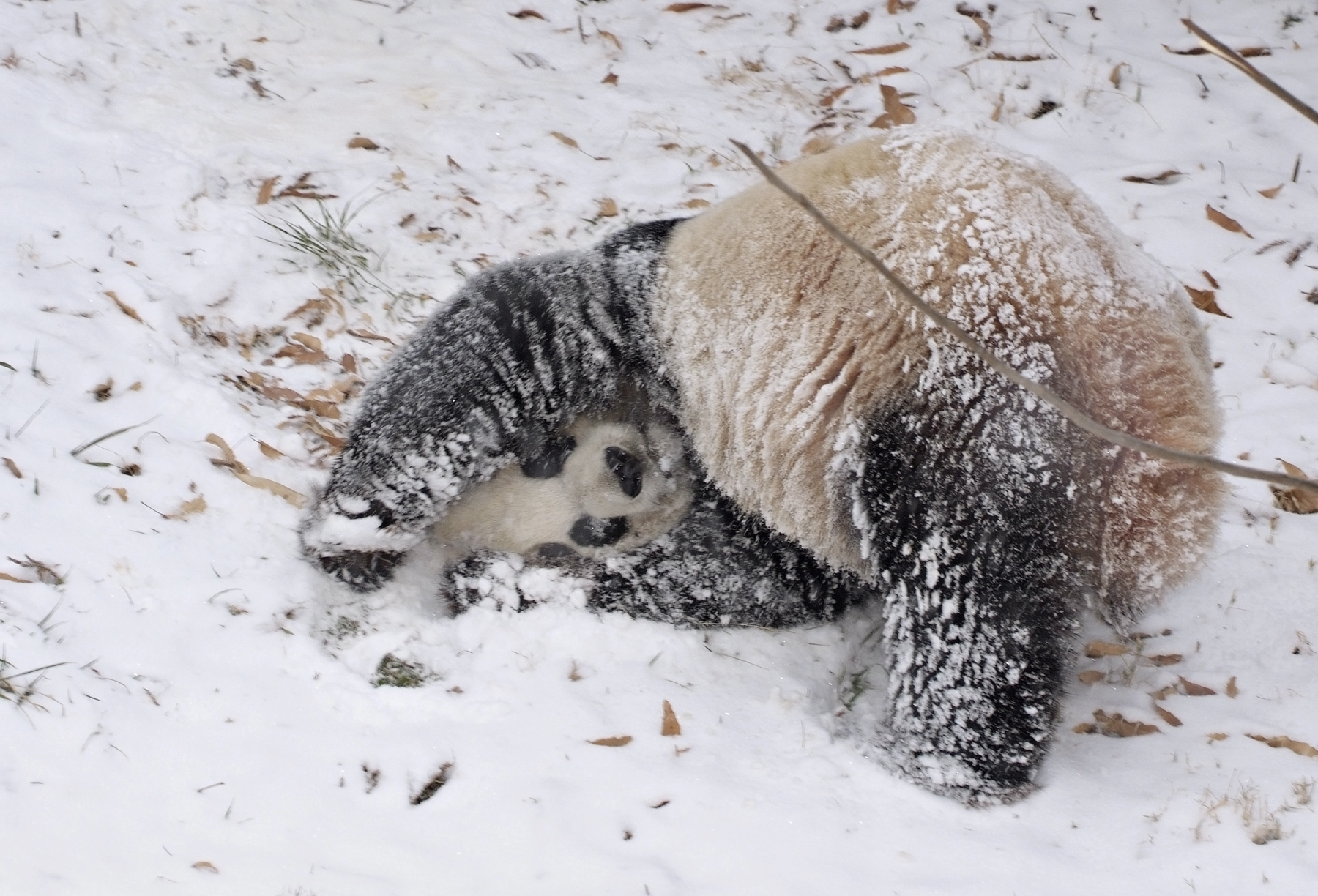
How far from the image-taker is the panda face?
3.91 m

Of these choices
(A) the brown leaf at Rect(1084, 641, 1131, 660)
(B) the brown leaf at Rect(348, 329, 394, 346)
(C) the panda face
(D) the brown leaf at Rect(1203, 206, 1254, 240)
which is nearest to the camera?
(A) the brown leaf at Rect(1084, 641, 1131, 660)

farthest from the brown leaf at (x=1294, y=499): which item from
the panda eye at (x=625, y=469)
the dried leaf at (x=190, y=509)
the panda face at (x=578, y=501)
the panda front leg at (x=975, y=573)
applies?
the dried leaf at (x=190, y=509)

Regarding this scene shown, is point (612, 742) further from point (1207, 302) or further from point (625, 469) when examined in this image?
point (1207, 302)

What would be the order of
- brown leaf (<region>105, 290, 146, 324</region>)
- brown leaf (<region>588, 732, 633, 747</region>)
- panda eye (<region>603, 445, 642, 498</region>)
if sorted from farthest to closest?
brown leaf (<region>105, 290, 146, 324</region>) < panda eye (<region>603, 445, 642, 498</region>) < brown leaf (<region>588, 732, 633, 747</region>)

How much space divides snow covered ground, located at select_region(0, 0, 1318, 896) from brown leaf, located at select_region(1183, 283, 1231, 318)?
25mm

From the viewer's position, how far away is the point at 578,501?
13.1 feet

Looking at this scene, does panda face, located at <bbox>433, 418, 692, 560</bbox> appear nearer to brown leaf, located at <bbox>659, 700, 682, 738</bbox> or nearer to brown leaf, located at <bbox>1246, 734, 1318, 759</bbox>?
brown leaf, located at <bbox>659, 700, 682, 738</bbox>

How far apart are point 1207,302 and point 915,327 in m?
2.46

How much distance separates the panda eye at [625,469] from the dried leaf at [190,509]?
1.40 m

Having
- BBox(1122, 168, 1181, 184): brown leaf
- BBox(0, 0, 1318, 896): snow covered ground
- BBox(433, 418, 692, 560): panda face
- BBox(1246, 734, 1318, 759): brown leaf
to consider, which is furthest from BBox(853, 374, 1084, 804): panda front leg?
BBox(1122, 168, 1181, 184): brown leaf

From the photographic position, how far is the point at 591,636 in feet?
12.0

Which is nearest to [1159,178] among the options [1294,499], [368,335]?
[1294,499]

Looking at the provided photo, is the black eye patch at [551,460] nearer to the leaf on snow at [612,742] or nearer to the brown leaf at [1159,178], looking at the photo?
the leaf on snow at [612,742]

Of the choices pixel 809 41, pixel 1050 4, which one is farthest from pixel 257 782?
pixel 1050 4
